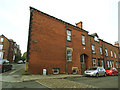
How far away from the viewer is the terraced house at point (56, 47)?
11352 mm

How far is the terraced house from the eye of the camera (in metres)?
11.4

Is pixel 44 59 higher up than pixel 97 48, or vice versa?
pixel 97 48

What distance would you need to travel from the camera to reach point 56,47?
13414 millimetres

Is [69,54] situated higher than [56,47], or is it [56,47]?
[56,47]

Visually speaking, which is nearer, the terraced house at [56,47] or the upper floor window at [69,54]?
the terraced house at [56,47]

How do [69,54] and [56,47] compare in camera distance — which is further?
[69,54]

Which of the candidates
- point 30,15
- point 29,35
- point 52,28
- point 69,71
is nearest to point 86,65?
point 69,71

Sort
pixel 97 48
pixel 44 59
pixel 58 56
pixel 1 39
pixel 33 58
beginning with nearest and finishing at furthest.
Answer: pixel 33 58
pixel 44 59
pixel 58 56
pixel 97 48
pixel 1 39

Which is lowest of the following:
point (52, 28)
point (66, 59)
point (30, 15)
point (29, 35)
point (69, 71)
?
point (69, 71)

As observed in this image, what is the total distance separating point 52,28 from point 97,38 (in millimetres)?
14081

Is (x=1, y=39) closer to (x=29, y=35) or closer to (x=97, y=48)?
(x=29, y=35)

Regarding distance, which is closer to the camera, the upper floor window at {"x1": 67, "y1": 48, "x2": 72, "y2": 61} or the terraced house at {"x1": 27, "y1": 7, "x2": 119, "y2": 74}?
the terraced house at {"x1": 27, "y1": 7, "x2": 119, "y2": 74}

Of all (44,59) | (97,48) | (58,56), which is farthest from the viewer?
(97,48)

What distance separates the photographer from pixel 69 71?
14.1 meters
